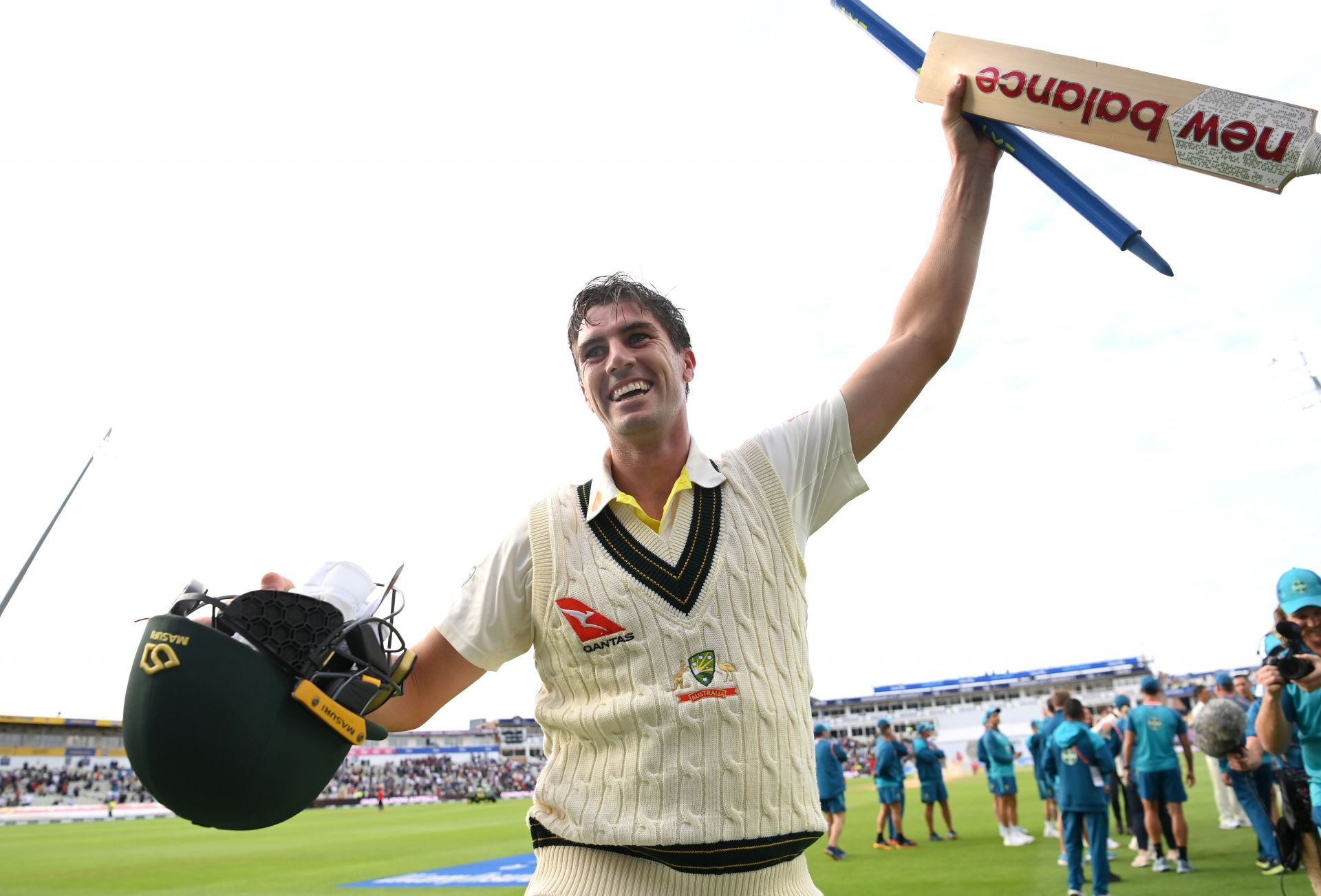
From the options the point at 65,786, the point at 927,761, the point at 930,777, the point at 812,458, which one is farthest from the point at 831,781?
the point at 65,786

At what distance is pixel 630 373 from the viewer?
7.09ft

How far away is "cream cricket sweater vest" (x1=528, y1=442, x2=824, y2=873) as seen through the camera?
1.78 metres

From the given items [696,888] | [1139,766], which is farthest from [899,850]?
[696,888]

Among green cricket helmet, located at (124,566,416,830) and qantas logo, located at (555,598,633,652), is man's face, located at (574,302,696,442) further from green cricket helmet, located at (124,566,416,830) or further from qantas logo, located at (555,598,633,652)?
green cricket helmet, located at (124,566,416,830)

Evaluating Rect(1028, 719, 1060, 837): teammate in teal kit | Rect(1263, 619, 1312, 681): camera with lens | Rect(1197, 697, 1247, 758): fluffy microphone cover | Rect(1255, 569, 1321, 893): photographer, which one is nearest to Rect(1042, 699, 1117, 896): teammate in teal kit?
Rect(1197, 697, 1247, 758): fluffy microphone cover

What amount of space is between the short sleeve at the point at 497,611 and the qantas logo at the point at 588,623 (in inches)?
6.2

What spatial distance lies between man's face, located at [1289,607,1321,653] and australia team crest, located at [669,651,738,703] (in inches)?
171

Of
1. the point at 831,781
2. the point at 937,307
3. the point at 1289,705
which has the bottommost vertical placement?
the point at 831,781

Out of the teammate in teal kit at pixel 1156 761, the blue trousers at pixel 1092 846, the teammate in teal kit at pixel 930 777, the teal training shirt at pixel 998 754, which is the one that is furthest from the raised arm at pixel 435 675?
the teammate in teal kit at pixel 930 777

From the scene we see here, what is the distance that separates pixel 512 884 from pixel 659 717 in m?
11.0

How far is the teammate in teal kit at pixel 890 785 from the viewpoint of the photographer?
13.9 meters

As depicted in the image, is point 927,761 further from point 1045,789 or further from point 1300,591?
point 1300,591

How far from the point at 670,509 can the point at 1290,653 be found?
4.49 metres

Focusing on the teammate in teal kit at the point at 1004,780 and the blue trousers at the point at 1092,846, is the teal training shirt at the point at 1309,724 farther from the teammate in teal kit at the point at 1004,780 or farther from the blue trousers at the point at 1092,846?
the teammate in teal kit at the point at 1004,780
